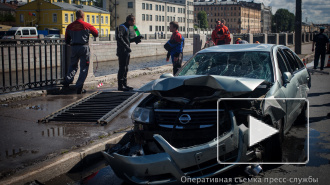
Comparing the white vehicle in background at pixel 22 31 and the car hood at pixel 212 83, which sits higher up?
the white vehicle in background at pixel 22 31

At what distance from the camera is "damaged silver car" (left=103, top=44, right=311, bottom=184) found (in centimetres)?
415

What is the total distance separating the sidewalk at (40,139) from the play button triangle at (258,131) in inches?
90.3

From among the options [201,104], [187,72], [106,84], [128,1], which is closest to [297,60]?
[187,72]

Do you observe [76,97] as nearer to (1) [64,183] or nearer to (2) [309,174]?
(1) [64,183]

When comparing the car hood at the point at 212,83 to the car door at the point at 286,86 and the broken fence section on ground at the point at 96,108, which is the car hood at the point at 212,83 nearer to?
the car door at the point at 286,86

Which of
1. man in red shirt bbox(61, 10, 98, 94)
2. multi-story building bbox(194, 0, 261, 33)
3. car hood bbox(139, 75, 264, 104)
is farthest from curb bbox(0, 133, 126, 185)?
multi-story building bbox(194, 0, 261, 33)

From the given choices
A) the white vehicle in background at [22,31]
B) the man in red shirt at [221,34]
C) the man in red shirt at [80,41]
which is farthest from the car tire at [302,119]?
the white vehicle in background at [22,31]

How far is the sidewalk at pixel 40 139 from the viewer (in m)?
4.86

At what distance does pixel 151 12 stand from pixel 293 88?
11910 centimetres

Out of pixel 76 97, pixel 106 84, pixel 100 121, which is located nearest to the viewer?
pixel 100 121

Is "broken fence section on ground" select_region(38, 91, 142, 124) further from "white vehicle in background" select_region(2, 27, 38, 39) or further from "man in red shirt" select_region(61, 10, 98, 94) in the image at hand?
"white vehicle in background" select_region(2, 27, 38, 39)

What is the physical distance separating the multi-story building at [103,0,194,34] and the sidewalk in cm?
9847

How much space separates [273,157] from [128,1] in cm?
11325

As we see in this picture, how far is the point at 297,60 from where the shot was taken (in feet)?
25.5
